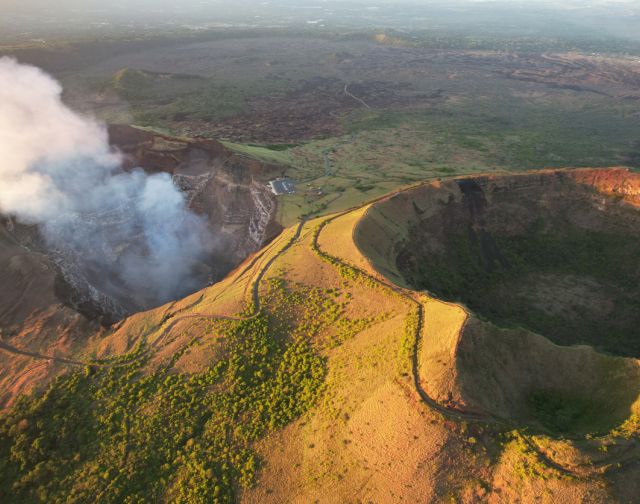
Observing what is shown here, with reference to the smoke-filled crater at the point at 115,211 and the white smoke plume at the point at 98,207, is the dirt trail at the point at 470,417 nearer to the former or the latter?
the smoke-filled crater at the point at 115,211

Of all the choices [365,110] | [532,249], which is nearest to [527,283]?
[532,249]

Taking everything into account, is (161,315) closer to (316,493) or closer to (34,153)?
(316,493)

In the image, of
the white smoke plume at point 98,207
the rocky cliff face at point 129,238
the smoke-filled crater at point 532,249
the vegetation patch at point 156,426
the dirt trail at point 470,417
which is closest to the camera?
the dirt trail at point 470,417

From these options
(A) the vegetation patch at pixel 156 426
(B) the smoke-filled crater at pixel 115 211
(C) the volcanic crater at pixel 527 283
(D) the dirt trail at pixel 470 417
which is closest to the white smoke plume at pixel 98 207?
(B) the smoke-filled crater at pixel 115 211

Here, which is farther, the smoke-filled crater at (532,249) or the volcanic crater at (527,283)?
the smoke-filled crater at (532,249)

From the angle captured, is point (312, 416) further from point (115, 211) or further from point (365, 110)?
point (365, 110)

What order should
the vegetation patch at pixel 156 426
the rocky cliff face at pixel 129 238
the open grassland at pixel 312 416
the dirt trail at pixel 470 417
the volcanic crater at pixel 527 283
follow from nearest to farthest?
1. the dirt trail at pixel 470 417
2. the open grassland at pixel 312 416
3. the vegetation patch at pixel 156 426
4. the volcanic crater at pixel 527 283
5. the rocky cliff face at pixel 129 238
